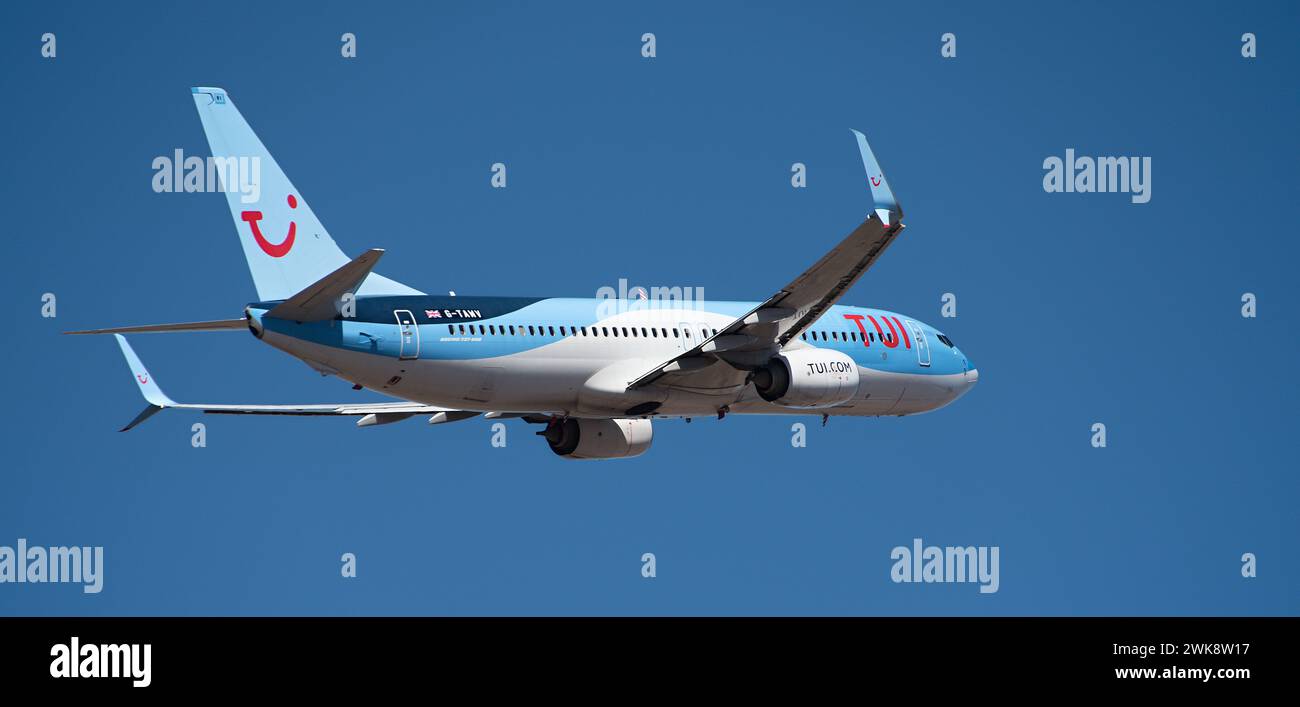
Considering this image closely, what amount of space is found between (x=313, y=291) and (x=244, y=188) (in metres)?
4.65

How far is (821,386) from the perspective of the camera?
4531 centimetres

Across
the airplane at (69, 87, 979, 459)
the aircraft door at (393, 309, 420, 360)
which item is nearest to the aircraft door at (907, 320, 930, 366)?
the airplane at (69, 87, 979, 459)

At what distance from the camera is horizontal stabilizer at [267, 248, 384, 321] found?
37.8m

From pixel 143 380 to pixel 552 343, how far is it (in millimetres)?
10590

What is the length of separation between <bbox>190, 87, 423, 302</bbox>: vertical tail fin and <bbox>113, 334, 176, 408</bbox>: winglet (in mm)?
5951

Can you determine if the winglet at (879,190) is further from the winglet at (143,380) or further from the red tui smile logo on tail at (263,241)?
the winglet at (143,380)

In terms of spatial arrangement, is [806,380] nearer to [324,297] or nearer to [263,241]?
[324,297]

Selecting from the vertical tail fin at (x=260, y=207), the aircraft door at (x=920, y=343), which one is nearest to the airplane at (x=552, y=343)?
the vertical tail fin at (x=260, y=207)

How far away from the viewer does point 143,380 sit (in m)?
47.6

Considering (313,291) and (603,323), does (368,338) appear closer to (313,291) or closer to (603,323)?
(313,291)

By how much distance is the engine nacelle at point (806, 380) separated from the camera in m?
45.1

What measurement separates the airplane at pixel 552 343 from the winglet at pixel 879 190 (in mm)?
36
